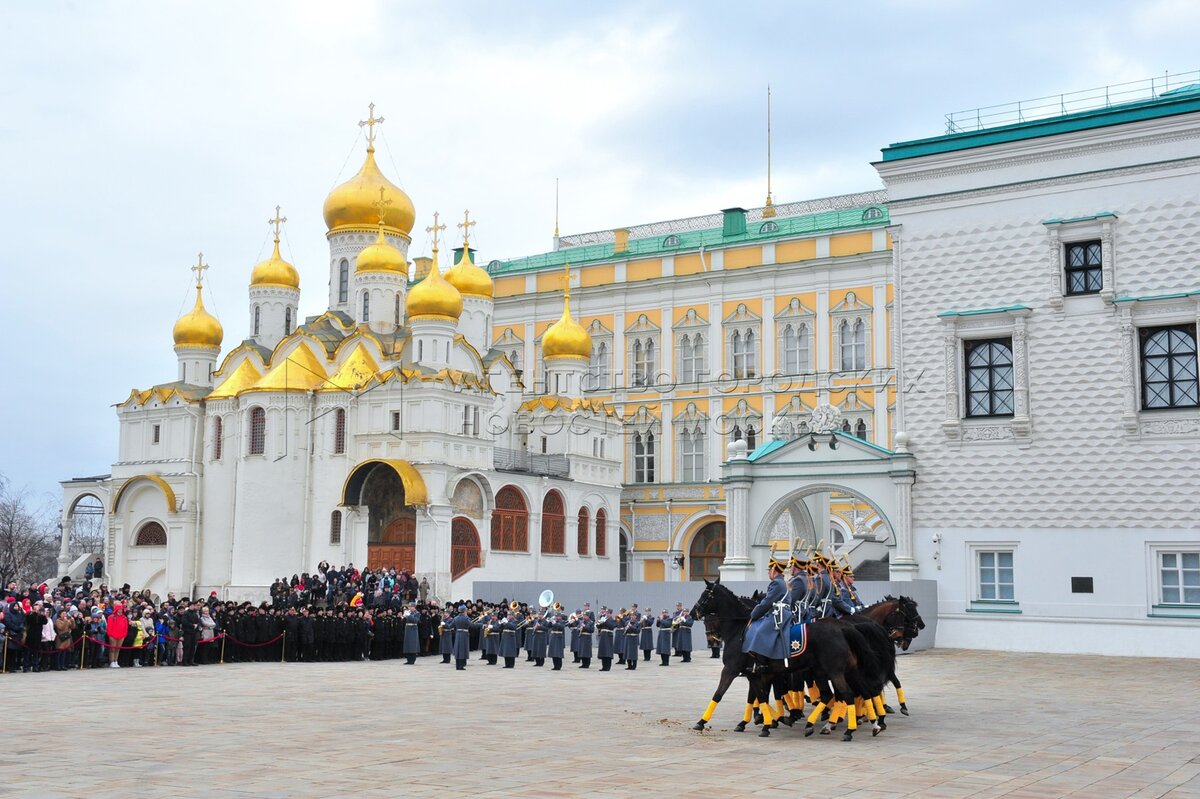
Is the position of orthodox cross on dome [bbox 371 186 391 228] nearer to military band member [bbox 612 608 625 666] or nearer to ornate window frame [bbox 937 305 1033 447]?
ornate window frame [bbox 937 305 1033 447]

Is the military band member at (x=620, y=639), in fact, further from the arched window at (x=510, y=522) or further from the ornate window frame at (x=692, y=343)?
the ornate window frame at (x=692, y=343)

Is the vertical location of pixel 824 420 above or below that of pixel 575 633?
above

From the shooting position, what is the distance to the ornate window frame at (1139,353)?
989 inches

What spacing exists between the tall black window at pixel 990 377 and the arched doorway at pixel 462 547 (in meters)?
17.5

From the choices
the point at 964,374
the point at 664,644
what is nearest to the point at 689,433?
the point at 964,374

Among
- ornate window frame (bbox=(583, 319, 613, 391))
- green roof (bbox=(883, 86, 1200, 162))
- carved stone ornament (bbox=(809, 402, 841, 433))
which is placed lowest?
carved stone ornament (bbox=(809, 402, 841, 433))

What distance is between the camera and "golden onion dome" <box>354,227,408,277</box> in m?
45.3

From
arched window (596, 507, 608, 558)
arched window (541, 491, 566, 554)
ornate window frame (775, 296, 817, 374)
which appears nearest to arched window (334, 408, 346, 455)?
arched window (541, 491, 566, 554)

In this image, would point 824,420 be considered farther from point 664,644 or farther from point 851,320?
point 851,320

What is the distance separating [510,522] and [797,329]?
1303cm

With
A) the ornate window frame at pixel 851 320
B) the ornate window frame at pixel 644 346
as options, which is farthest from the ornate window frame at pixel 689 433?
the ornate window frame at pixel 851 320

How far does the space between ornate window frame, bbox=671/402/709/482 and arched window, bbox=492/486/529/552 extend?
26.4 ft

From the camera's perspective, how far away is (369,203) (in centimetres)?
4688

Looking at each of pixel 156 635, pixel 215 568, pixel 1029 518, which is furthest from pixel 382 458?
pixel 1029 518
